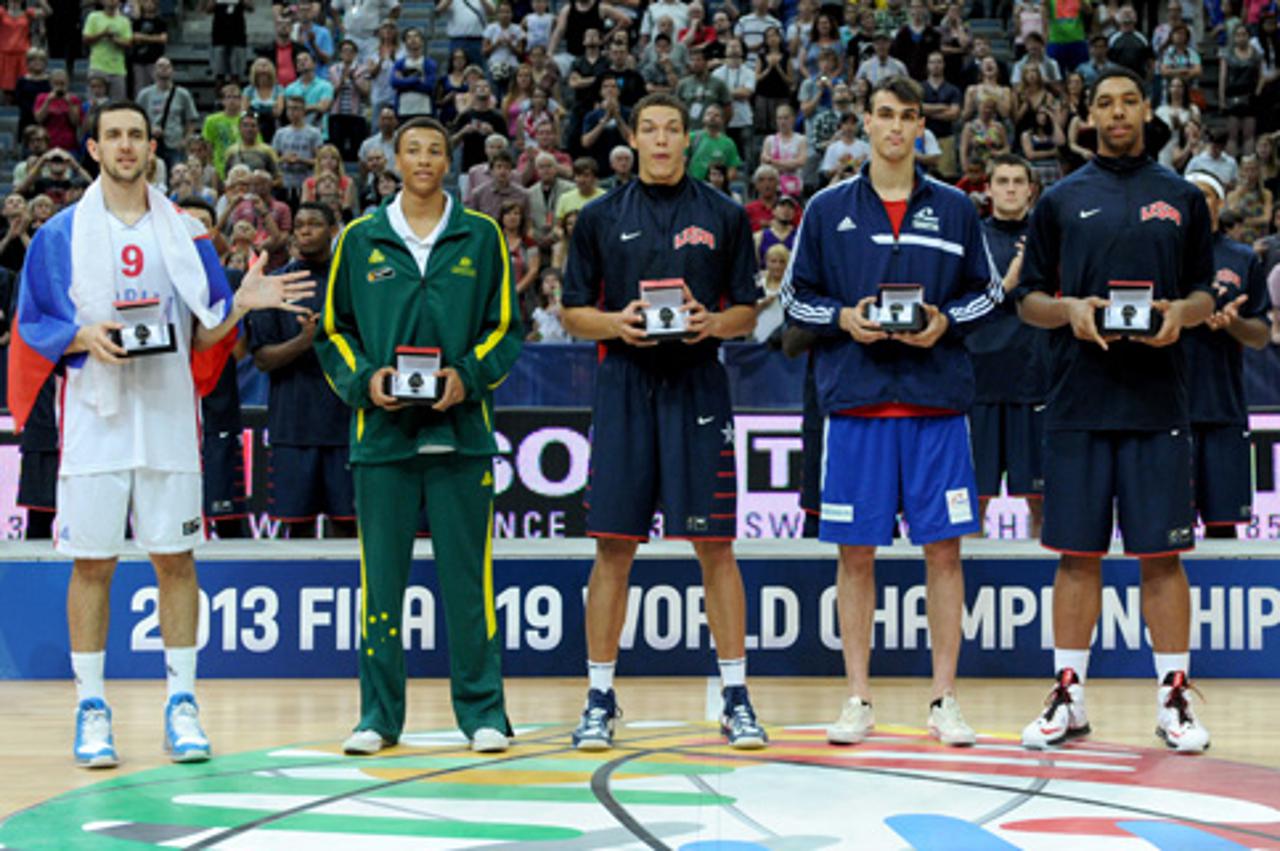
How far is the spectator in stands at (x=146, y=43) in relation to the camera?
19516 mm

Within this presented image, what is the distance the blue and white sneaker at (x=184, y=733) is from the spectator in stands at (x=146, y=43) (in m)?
14.1

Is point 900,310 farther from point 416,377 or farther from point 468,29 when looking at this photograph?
point 468,29

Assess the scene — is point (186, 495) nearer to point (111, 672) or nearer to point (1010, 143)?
point (111, 672)

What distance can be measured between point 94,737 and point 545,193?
10.5 m

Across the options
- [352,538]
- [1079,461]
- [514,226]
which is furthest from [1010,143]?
[1079,461]

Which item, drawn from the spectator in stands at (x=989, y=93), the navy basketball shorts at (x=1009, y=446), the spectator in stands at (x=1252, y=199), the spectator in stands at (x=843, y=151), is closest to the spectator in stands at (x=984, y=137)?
the spectator in stands at (x=989, y=93)

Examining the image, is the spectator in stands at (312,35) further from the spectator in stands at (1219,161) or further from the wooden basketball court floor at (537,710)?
the wooden basketball court floor at (537,710)

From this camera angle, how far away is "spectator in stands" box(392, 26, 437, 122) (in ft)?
59.2

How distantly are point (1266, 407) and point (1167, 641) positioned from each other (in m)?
5.46

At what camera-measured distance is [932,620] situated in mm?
6969

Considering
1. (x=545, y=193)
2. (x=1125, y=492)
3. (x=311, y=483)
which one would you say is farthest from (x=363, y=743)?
(x=545, y=193)

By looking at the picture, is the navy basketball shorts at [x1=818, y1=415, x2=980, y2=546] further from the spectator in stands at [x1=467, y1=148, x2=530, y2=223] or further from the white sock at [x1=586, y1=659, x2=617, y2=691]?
the spectator in stands at [x1=467, y1=148, x2=530, y2=223]

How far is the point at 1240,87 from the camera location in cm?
1852

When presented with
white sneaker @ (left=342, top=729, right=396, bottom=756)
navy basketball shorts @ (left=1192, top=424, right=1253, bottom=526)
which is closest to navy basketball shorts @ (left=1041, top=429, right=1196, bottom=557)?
navy basketball shorts @ (left=1192, top=424, right=1253, bottom=526)
